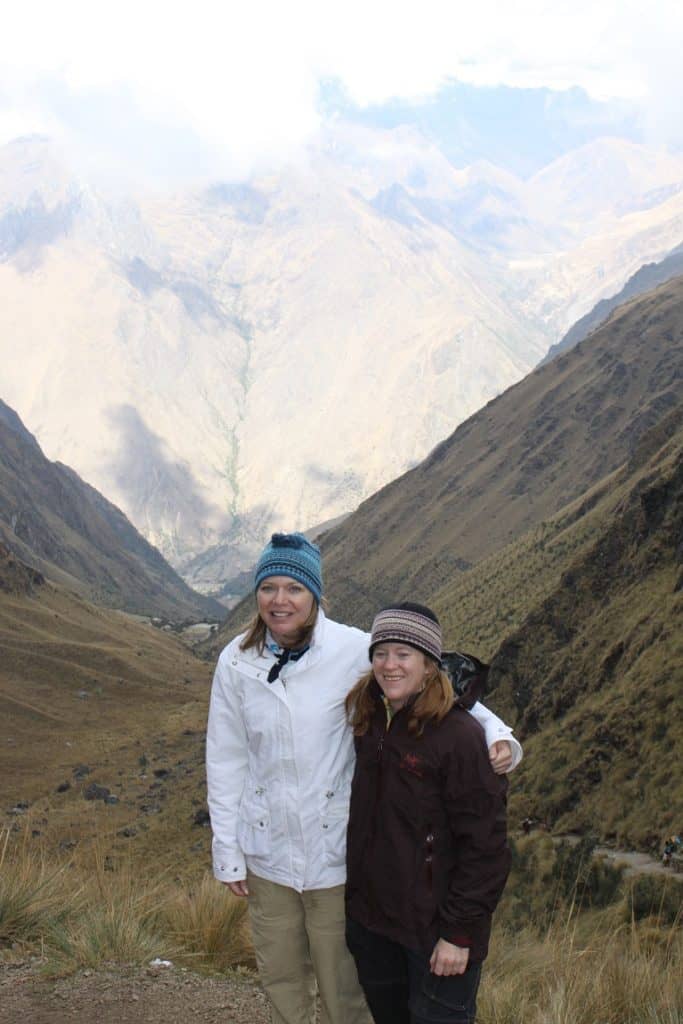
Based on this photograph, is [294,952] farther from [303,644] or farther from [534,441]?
[534,441]

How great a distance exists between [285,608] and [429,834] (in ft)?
4.63

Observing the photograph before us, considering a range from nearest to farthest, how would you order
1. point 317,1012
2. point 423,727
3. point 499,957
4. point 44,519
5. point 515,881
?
1. point 423,727
2. point 317,1012
3. point 499,957
4. point 515,881
5. point 44,519

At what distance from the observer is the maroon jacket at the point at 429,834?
13.9 feet

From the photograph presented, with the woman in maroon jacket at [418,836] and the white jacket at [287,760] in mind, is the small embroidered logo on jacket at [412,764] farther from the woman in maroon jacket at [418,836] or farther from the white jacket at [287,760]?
the white jacket at [287,760]

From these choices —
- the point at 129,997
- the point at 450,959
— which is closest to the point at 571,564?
the point at 129,997

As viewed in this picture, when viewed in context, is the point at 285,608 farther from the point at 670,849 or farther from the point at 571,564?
the point at 571,564

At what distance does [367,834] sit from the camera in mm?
4527

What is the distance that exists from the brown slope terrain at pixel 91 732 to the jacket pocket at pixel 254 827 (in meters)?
11.6

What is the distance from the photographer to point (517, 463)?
96.2 metres

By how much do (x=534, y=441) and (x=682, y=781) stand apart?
283ft

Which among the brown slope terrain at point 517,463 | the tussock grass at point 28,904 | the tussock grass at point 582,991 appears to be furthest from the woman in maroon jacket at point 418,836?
the brown slope terrain at point 517,463

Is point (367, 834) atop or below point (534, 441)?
below

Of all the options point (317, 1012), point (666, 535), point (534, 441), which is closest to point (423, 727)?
point (317, 1012)

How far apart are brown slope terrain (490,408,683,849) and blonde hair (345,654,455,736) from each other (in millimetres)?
10839
